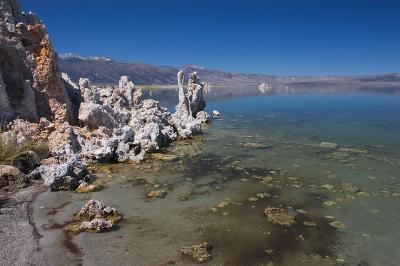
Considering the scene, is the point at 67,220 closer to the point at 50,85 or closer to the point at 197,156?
the point at 197,156

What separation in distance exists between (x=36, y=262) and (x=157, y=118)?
2154 cm

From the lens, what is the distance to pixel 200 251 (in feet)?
39.1

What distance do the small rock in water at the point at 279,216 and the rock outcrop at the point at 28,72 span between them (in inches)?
646

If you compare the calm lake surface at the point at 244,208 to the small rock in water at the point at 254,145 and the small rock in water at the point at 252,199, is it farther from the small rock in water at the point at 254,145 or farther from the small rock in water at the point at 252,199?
the small rock in water at the point at 254,145

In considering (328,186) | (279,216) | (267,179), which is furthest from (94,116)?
(279,216)

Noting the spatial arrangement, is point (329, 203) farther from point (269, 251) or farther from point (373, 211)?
point (269, 251)

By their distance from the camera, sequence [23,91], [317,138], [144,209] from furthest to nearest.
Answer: [317,138] < [23,91] < [144,209]

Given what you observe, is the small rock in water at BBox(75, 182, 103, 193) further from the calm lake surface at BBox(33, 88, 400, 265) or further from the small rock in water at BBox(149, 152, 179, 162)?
the small rock in water at BBox(149, 152, 179, 162)

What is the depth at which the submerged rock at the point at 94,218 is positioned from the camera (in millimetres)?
13258

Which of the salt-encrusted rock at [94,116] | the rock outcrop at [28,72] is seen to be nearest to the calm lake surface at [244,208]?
the salt-encrusted rock at [94,116]

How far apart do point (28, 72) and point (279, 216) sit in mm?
19657

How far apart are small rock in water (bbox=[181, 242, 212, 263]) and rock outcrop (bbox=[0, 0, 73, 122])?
636 inches

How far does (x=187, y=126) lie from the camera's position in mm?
34875

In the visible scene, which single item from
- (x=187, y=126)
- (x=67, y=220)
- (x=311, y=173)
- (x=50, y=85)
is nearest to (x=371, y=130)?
(x=187, y=126)
